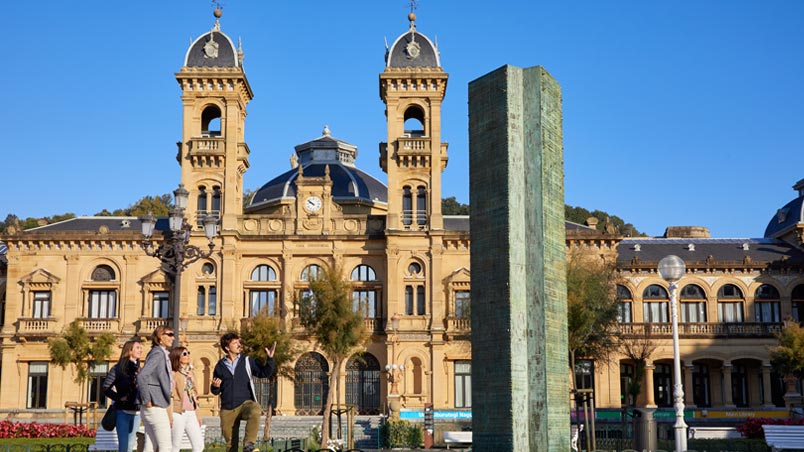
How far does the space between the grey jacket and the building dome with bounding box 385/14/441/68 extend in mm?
42583

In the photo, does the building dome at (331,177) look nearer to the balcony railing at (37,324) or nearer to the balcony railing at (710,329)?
the balcony railing at (37,324)

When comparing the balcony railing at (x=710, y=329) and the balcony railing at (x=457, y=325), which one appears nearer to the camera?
the balcony railing at (x=457, y=325)

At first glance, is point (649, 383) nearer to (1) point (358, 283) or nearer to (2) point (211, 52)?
(1) point (358, 283)

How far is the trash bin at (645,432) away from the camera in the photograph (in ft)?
70.9

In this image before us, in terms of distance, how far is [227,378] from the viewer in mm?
13180

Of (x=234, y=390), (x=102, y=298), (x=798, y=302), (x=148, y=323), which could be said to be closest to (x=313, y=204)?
(x=148, y=323)

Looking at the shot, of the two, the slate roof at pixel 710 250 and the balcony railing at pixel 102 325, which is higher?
the slate roof at pixel 710 250

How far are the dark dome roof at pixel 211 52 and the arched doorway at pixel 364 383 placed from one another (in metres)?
18.2

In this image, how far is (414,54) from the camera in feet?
176

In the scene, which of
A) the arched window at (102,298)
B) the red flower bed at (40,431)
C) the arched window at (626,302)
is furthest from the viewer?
the arched window at (626,302)

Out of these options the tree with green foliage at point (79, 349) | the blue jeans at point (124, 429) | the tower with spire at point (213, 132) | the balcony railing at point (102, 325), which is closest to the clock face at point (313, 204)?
the tower with spire at point (213, 132)

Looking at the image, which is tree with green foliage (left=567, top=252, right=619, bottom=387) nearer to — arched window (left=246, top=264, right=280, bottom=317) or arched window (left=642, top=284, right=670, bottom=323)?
arched window (left=642, top=284, right=670, bottom=323)

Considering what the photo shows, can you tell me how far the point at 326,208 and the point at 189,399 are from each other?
38.2 m

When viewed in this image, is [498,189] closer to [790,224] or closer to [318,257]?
[318,257]
